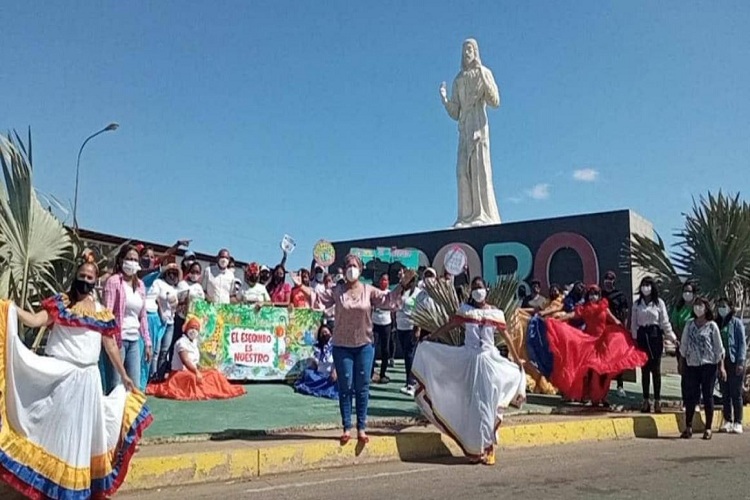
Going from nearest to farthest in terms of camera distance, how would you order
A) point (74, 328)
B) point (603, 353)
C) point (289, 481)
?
point (74, 328)
point (289, 481)
point (603, 353)

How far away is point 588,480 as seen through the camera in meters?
6.89

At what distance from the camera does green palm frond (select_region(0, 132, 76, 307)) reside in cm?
645

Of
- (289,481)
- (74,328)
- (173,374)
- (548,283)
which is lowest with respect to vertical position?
(289,481)

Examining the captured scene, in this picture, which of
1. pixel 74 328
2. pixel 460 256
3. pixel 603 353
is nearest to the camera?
pixel 74 328

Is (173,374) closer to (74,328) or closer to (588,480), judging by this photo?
(74,328)

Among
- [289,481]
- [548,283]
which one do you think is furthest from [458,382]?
[548,283]

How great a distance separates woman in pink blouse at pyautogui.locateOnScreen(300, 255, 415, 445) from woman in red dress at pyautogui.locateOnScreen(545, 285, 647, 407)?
14.7ft

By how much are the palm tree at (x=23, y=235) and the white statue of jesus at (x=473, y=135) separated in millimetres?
19494

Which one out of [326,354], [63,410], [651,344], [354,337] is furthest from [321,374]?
[63,410]

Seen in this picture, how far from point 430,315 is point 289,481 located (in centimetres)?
406

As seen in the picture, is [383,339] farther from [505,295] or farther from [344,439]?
[344,439]

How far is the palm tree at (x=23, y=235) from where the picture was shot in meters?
6.45

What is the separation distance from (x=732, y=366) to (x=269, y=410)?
640 cm

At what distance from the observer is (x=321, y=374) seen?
11.5 m
